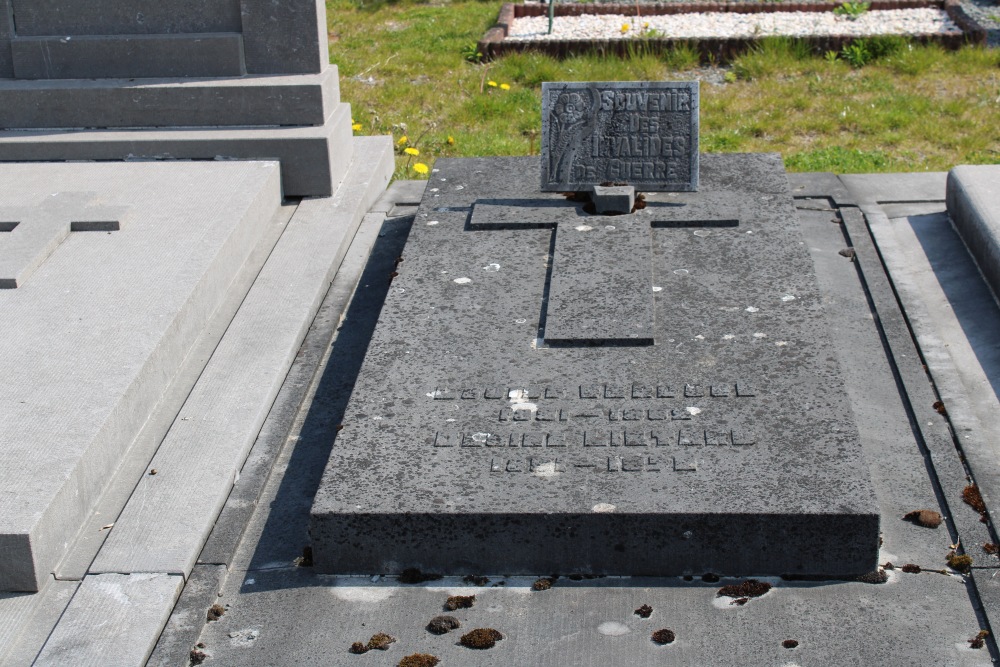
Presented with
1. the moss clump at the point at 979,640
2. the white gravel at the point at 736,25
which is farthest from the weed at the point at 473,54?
the moss clump at the point at 979,640

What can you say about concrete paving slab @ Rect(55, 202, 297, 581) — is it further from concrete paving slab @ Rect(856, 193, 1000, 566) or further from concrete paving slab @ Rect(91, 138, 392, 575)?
concrete paving slab @ Rect(856, 193, 1000, 566)

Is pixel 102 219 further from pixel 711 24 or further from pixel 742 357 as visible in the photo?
pixel 711 24

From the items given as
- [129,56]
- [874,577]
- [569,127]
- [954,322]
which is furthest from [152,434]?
[954,322]

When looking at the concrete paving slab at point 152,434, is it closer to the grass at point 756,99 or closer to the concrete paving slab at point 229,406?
the concrete paving slab at point 229,406

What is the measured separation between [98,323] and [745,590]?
2.15 metres

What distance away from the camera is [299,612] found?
2.86m

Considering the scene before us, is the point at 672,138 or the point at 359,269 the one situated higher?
the point at 672,138

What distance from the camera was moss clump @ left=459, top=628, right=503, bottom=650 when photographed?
2695 mm

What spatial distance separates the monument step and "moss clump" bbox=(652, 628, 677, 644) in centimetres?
339

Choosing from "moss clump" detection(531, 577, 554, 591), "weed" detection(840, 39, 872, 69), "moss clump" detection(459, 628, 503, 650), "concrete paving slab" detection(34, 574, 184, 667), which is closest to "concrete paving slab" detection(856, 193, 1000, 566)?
"moss clump" detection(531, 577, 554, 591)

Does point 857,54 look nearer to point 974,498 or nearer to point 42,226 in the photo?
point 974,498

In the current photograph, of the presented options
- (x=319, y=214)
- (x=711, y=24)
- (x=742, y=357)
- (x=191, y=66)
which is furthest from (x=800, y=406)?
(x=711, y=24)

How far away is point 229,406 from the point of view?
366 centimetres

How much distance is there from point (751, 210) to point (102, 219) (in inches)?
96.3
